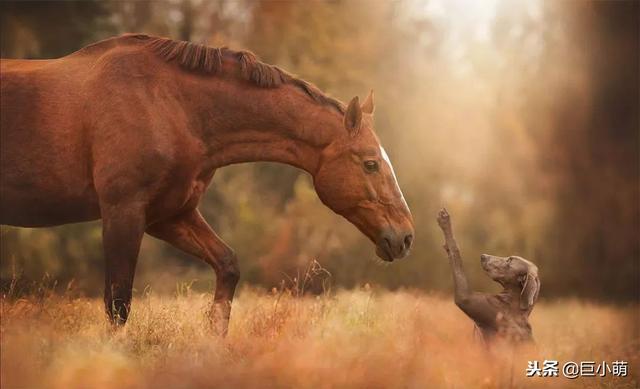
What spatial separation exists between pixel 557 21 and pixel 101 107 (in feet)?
28.9

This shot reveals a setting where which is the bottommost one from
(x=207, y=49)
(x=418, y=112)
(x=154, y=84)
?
(x=154, y=84)

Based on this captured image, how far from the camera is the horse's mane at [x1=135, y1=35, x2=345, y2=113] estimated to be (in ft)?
21.5

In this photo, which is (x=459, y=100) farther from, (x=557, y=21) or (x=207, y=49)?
(x=207, y=49)

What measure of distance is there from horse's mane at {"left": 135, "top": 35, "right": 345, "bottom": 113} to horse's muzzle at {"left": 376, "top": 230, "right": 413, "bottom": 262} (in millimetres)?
1229

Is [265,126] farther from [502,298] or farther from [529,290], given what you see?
[529,290]

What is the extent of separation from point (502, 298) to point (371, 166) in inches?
63.6

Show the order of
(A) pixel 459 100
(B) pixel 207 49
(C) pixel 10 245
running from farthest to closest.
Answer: (A) pixel 459 100 → (C) pixel 10 245 → (B) pixel 207 49

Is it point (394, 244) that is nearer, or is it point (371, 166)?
point (394, 244)

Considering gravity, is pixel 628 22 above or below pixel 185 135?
above

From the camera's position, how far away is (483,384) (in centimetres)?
547

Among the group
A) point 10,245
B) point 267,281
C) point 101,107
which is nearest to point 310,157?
point 101,107

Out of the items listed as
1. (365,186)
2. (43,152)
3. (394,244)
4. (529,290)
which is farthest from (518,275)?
(43,152)

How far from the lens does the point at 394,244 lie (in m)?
6.45

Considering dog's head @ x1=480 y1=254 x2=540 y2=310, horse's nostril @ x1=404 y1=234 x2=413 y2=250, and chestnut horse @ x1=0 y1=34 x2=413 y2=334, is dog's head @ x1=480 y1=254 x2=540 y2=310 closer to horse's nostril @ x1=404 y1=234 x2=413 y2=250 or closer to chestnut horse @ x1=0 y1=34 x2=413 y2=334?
horse's nostril @ x1=404 y1=234 x2=413 y2=250
